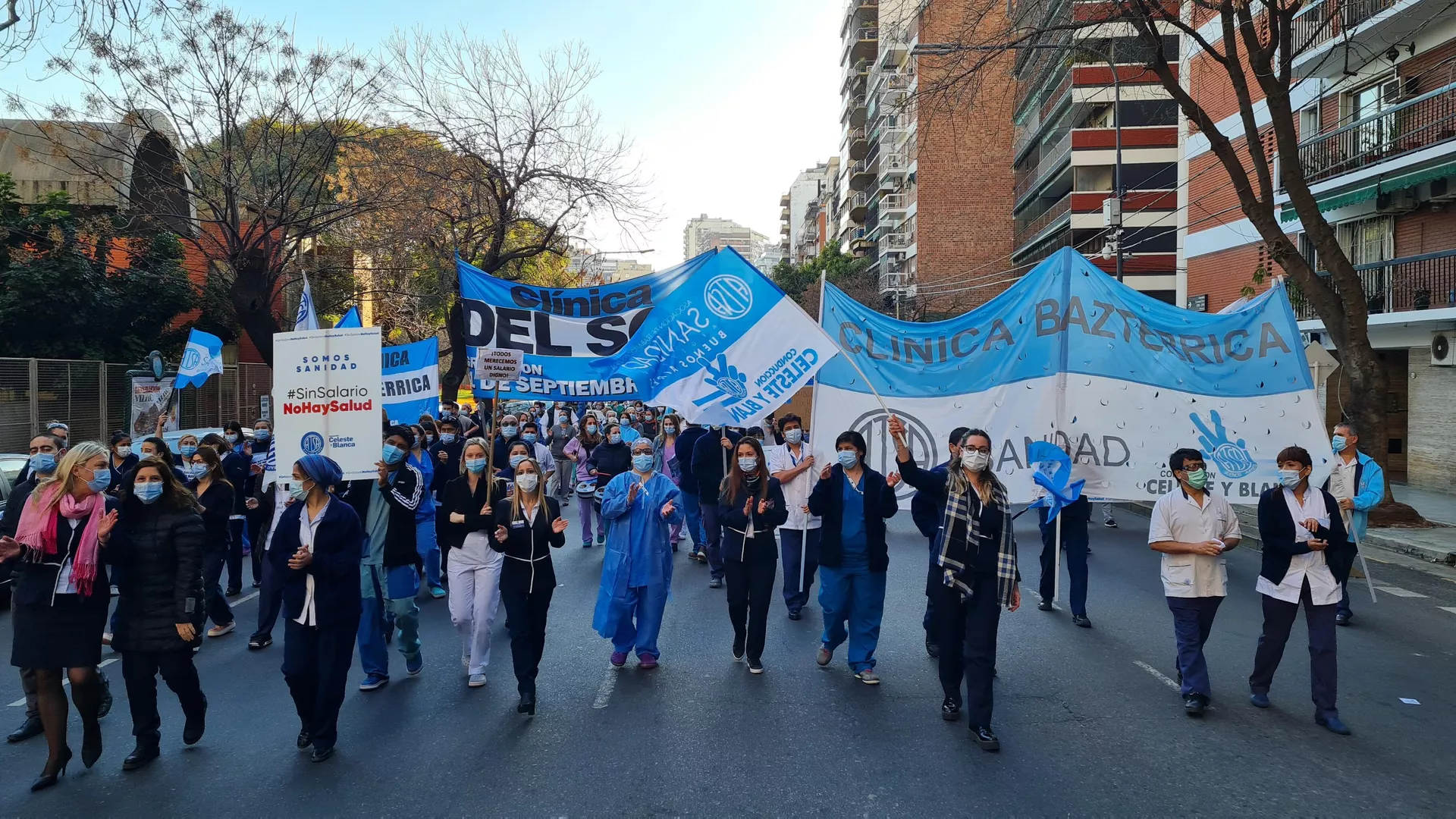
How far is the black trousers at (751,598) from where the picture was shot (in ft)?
21.1

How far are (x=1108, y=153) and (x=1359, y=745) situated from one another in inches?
1504

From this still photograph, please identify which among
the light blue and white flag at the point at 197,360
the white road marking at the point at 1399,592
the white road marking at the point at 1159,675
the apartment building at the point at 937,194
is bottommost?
the white road marking at the point at 1399,592

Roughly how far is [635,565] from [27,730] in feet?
11.9

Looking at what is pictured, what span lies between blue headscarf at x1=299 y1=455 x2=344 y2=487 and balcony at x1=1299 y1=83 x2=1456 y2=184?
58.2 feet

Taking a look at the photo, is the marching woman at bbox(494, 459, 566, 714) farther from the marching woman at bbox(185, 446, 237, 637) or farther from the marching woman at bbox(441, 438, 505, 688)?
the marching woman at bbox(185, 446, 237, 637)

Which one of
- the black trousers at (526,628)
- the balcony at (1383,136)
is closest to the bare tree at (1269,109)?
the balcony at (1383,136)

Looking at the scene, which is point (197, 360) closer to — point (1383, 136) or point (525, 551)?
point (525, 551)

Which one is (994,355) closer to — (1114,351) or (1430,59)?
(1114,351)

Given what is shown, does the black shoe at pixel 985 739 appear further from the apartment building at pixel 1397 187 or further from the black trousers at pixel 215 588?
the apartment building at pixel 1397 187

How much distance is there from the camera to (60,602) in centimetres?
464

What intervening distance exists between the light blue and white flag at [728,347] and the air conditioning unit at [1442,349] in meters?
17.8

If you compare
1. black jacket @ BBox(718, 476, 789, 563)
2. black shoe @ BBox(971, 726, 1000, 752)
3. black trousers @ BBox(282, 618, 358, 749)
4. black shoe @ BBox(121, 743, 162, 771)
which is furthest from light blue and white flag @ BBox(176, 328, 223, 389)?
black shoe @ BBox(971, 726, 1000, 752)

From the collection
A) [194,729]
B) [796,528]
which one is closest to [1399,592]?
[796,528]

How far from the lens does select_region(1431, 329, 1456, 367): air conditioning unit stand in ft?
60.4
